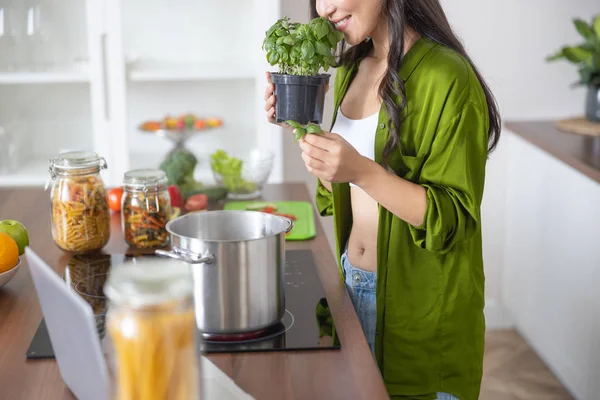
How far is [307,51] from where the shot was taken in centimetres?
146

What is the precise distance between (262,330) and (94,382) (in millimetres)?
369

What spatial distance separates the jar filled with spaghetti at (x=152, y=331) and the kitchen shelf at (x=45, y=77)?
2408 millimetres

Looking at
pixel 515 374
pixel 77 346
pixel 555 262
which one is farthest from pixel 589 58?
pixel 77 346

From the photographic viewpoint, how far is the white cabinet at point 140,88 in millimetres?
3078

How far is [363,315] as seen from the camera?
169 centimetres

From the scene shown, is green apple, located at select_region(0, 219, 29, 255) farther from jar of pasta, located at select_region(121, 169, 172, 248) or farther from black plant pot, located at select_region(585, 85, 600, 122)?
black plant pot, located at select_region(585, 85, 600, 122)

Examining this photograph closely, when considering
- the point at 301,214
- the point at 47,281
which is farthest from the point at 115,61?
the point at 47,281

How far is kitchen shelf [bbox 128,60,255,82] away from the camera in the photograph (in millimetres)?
3086

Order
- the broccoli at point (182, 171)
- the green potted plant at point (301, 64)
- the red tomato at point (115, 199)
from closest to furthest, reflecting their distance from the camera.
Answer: the green potted plant at point (301, 64), the red tomato at point (115, 199), the broccoli at point (182, 171)

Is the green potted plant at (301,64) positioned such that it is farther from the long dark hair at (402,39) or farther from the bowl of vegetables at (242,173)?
the bowl of vegetables at (242,173)

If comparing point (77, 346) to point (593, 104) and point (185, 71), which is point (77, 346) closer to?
point (185, 71)

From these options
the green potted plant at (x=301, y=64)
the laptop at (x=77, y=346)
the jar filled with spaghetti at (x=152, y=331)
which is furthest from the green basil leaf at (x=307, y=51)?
the jar filled with spaghetti at (x=152, y=331)

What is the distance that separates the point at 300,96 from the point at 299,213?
574 millimetres

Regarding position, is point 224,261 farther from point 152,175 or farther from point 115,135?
point 115,135
